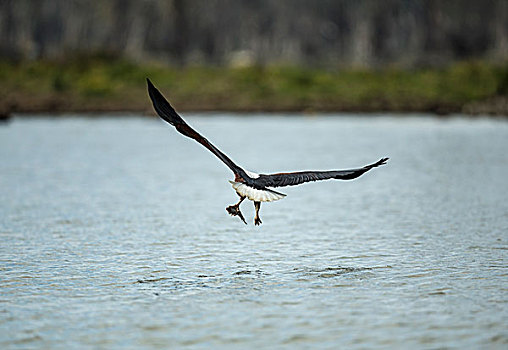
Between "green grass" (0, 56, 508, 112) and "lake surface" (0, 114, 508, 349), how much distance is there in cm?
1873

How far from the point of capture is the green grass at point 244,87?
1594 inches

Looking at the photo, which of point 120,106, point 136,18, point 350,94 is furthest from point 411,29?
point 120,106

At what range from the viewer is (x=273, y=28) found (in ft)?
292

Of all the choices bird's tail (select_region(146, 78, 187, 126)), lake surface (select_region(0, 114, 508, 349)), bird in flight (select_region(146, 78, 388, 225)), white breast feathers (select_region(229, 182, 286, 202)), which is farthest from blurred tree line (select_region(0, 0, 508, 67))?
white breast feathers (select_region(229, 182, 286, 202))

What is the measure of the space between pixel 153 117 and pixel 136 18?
43650mm

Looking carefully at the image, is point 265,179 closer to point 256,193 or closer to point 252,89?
point 256,193

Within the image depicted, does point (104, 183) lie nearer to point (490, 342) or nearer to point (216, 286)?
point (216, 286)

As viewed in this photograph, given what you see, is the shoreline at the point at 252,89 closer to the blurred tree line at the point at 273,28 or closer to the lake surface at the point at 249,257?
the lake surface at the point at 249,257

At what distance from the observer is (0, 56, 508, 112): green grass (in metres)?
40.5

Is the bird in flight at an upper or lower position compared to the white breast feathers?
upper

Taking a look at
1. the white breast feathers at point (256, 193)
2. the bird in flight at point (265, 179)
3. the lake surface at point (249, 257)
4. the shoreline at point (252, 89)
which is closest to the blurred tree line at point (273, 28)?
the shoreline at point (252, 89)

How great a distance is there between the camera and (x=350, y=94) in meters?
42.6

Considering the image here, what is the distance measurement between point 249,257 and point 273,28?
80.1 metres

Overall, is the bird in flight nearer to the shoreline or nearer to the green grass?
the shoreline
